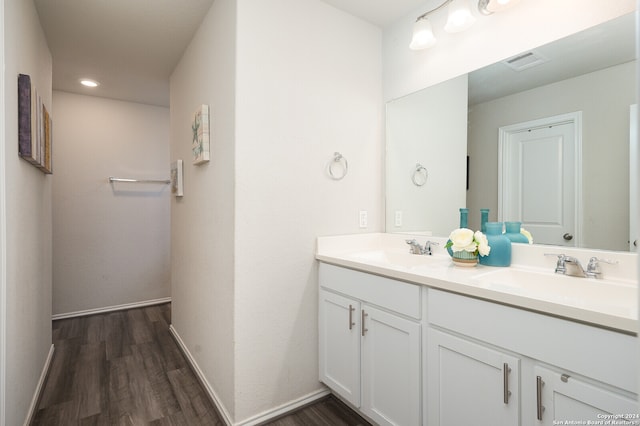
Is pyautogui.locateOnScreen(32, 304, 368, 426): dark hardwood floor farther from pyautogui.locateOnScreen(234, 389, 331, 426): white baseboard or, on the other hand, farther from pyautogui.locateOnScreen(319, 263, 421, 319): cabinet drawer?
pyautogui.locateOnScreen(319, 263, 421, 319): cabinet drawer

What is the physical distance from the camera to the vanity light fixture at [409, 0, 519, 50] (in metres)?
1.54

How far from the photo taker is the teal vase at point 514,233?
1535 millimetres

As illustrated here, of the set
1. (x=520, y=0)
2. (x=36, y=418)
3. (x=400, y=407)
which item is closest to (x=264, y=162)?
(x=400, y=407)

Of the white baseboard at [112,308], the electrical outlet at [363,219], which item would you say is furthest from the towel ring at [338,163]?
the white baseboard at [112,308]

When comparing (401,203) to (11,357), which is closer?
(11,357)

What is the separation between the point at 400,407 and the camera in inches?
55.6

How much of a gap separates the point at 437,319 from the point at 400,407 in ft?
1.55

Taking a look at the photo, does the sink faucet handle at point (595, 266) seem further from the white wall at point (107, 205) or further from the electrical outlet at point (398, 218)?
the white wall at point (107, 205)

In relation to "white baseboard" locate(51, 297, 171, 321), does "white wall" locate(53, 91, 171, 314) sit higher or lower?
higher

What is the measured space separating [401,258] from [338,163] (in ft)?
2.27

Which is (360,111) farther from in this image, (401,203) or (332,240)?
(332,240)

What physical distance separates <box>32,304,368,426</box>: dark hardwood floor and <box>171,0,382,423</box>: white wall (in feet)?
0.49

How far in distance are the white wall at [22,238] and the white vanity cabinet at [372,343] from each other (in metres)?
1.42

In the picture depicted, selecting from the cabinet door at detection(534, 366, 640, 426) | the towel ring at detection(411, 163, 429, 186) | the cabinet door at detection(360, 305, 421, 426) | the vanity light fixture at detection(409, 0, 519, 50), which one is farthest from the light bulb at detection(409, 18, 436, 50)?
the cabinet door at detection(534, 366, 640, 426)
